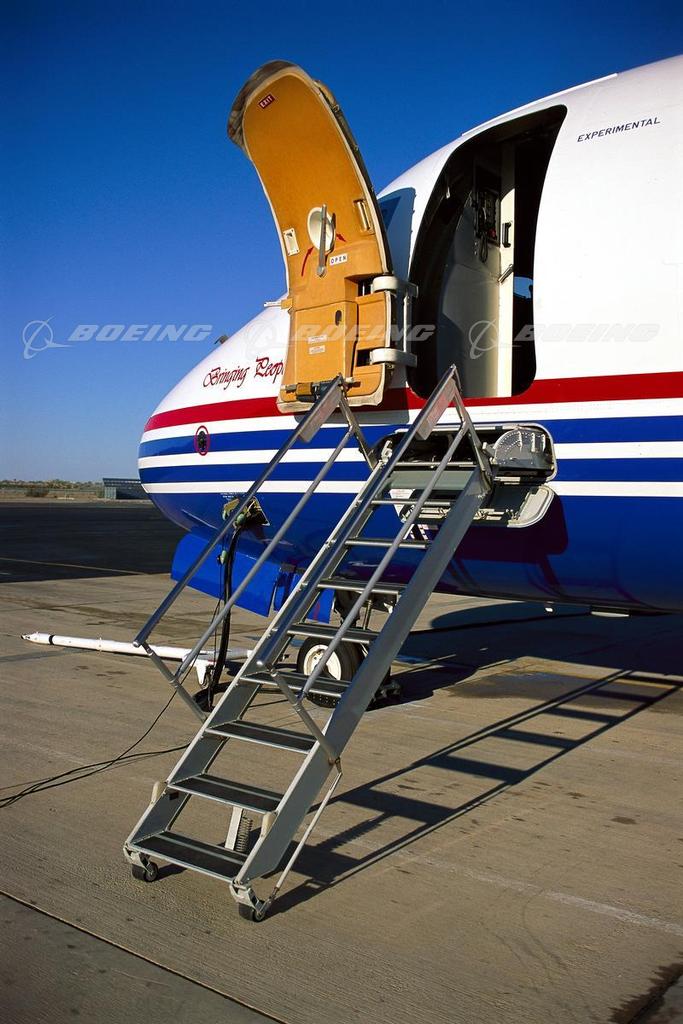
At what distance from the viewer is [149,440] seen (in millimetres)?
10391

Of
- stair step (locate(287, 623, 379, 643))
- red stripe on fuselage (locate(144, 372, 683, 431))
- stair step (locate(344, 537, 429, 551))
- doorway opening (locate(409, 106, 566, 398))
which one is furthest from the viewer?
doorway opening (locate(409, 106, 566, 398))

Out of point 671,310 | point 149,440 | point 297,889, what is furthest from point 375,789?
point 149,440

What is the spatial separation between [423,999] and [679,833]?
2422 millimetres

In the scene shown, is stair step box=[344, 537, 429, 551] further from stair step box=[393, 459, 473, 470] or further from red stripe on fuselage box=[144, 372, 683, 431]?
red stripe on fuselage box=[144, 372, 683, 431]

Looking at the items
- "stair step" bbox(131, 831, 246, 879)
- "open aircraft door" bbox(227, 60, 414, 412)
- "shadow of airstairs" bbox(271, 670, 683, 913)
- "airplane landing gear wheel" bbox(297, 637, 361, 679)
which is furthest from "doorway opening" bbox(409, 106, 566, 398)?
"stair step" bbox(131, 831, 246, 879)

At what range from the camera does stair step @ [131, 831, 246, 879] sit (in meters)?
4.57

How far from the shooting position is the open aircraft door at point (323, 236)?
277 inches

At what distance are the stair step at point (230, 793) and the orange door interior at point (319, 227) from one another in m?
3.20

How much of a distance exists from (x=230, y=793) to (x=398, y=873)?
91 centimetres

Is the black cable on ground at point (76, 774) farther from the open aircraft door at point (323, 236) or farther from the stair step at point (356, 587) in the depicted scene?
the open aircraft door at point (323, 236)

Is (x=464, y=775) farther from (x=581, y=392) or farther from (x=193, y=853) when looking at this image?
(x=581, y=392)

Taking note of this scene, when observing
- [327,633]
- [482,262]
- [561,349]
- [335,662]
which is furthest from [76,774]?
[482,262]

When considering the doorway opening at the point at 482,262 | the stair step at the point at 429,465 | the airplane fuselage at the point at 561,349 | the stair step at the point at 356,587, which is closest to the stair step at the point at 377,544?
the stair step at the point at 356,587

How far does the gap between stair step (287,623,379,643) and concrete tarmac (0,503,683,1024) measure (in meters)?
1.04
